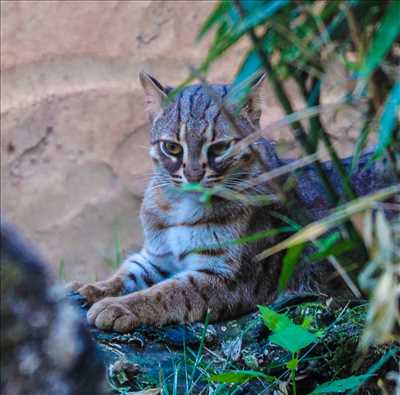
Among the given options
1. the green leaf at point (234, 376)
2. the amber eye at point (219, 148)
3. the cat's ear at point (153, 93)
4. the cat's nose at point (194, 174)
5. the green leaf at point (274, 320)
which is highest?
the cat's ear at point (153, 93)

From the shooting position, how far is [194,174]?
3.97m

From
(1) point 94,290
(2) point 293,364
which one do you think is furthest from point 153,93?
(2) point 293,364

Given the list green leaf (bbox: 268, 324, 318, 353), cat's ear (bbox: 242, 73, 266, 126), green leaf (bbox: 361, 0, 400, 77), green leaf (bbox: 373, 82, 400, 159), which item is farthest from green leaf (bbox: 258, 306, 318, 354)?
cat's ear (bbox: 242, 73, 266, 126)

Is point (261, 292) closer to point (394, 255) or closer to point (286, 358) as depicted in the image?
point (286, 358)

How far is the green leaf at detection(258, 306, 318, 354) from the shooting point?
2.89 metres

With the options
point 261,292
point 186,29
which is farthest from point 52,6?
point 261,292

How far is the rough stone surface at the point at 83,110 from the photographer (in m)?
5.60

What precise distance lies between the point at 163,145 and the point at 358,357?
4.65ft

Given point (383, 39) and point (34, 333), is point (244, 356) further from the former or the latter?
point (383, 39)

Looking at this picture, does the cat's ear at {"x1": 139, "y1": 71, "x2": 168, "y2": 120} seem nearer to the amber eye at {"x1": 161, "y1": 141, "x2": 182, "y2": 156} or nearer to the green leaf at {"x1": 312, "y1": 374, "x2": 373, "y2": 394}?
the amber eye at {"x1": 161, "y1": 141, "x2": 182, "y2": 156}

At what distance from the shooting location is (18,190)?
586 cm

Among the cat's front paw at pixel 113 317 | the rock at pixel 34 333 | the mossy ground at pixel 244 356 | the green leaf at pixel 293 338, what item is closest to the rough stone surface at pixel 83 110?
the cat's front paw at pixel 113 317

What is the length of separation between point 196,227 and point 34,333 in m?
2.12

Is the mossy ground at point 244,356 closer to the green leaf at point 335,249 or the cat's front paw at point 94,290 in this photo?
the cat's front paw at point 94,290
